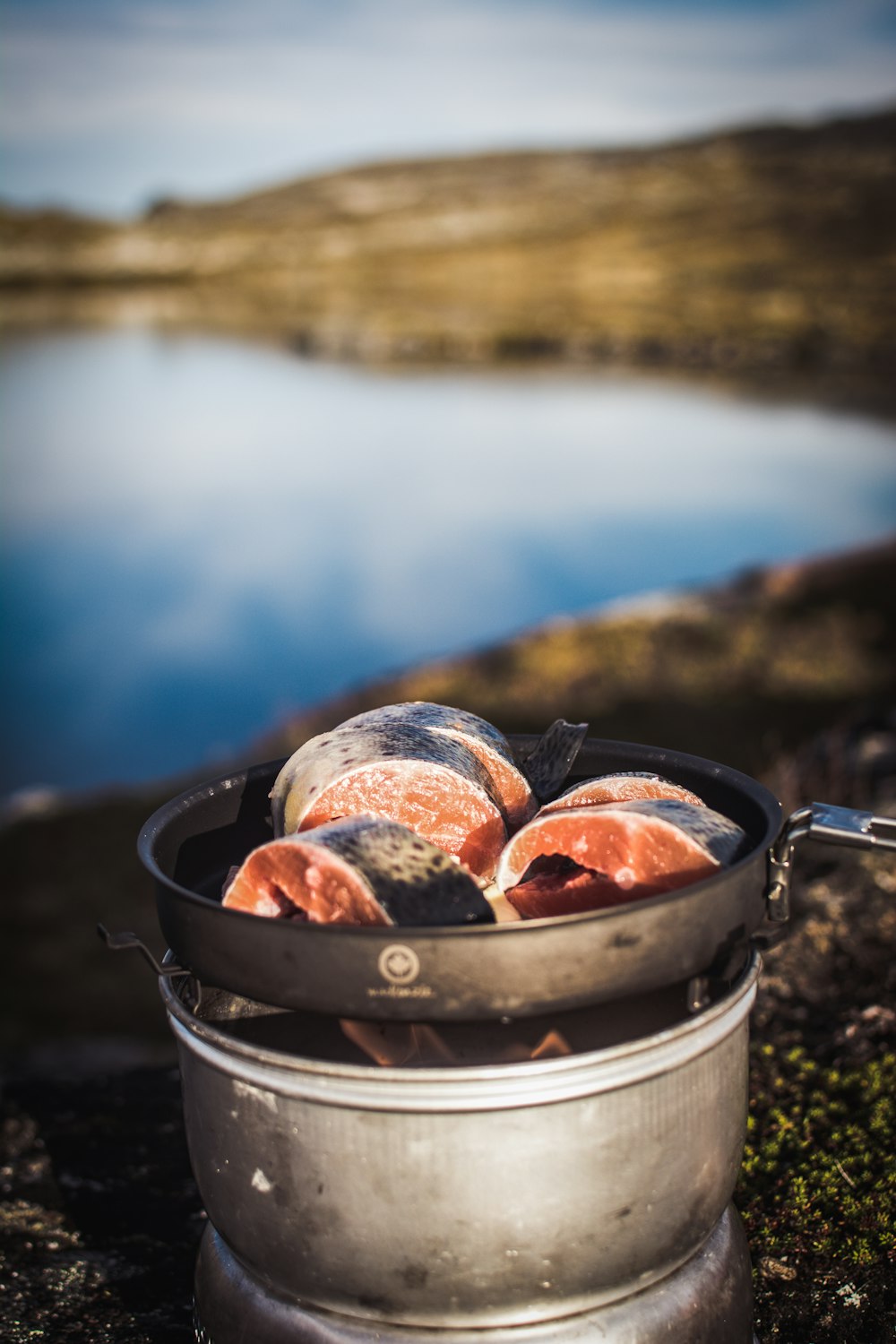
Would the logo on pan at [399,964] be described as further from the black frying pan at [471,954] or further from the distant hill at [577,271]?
the distant hill at [577,271]

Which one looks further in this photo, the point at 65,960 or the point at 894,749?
the point at 65,960

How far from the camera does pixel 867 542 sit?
1858 centimetres

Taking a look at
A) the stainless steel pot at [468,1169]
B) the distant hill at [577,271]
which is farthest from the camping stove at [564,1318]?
the distant hill at [577,271]

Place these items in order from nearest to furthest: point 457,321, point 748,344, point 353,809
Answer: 1. point 353,809
2. point 748,344
3. point 457,321

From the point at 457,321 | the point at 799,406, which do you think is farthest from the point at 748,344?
the point at 457,321

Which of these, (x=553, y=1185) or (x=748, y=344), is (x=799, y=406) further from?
(x=553, y=1185)

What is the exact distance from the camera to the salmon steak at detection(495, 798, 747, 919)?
2441 millimetres

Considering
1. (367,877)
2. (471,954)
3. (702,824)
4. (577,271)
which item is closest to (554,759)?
(702,824)

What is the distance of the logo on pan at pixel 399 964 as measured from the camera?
2.00m

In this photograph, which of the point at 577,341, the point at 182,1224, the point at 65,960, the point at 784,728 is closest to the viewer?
the point at 182,1224

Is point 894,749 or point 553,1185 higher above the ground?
point 553,1185

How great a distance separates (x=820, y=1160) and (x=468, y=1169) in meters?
1.91

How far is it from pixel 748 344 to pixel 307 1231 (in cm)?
3651

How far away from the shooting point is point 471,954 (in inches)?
79.3
